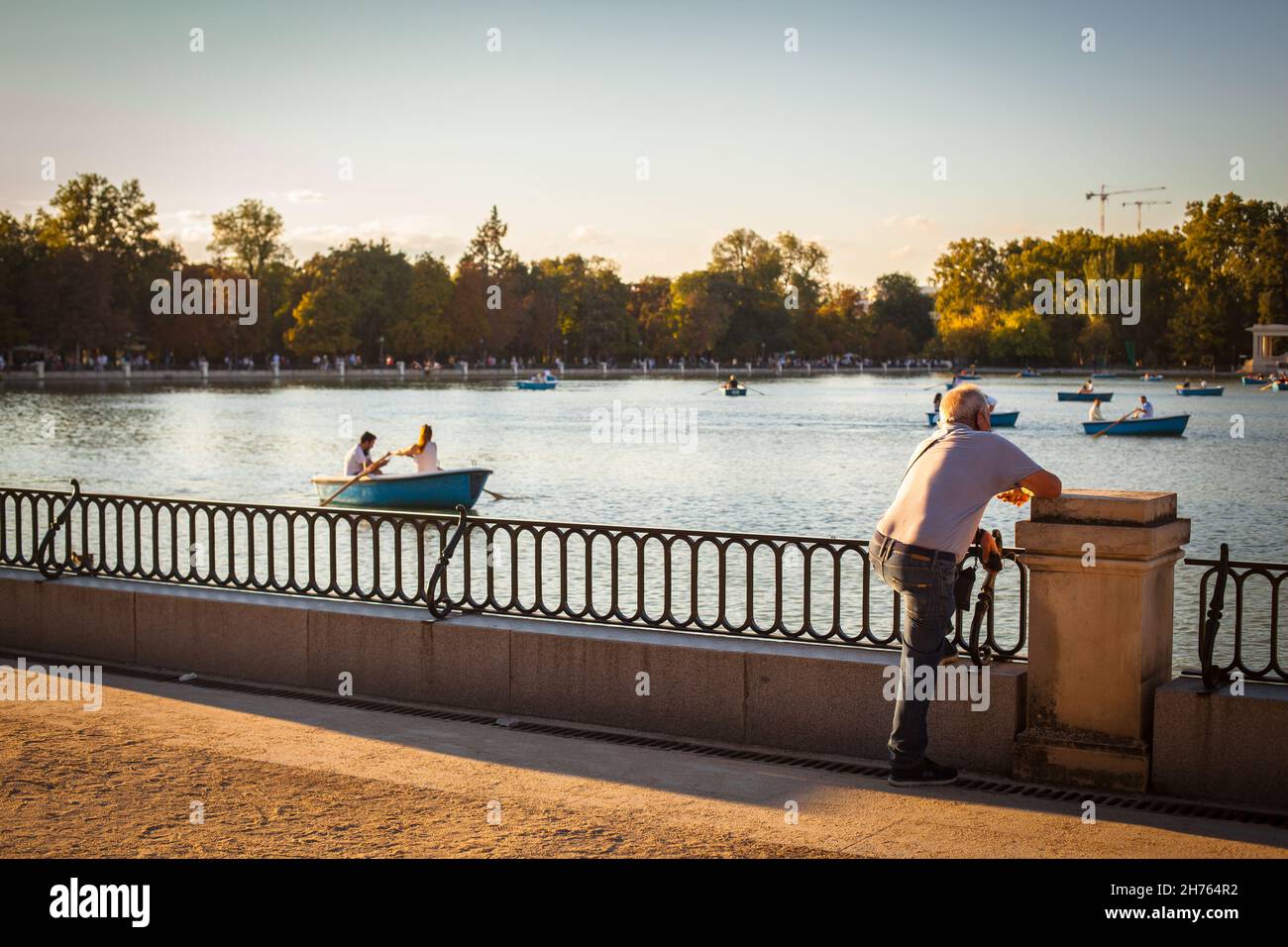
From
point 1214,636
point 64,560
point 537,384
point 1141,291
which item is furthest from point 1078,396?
point 1214,636

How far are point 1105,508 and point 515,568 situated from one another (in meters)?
4.93

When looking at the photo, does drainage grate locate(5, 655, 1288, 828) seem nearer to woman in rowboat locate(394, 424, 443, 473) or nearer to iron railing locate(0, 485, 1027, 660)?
iron railing locate(0, 485, 1027, 660)

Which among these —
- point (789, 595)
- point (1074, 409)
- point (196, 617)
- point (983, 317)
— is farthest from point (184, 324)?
point (196, 617)

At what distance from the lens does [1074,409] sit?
99.4 m

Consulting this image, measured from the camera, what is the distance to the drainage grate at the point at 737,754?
23.1 feet

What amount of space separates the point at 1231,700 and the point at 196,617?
7201 mm

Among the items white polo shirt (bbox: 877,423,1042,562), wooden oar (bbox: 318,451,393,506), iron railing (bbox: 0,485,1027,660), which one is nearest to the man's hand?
white polo shirt (bbox: 877,423,1042,562)

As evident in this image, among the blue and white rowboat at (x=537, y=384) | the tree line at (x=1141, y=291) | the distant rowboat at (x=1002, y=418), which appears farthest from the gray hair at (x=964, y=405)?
the tree line at (x=1141, y=291)

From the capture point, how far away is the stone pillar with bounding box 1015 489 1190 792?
7.17 metres

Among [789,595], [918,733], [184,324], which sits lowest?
[789,595]

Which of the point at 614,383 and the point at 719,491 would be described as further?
the point at 614,383

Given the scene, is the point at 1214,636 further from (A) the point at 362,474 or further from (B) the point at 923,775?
(A) the point at 362,474

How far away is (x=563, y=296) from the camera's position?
174 metres

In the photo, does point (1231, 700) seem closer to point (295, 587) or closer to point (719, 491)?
point (295, 587)
